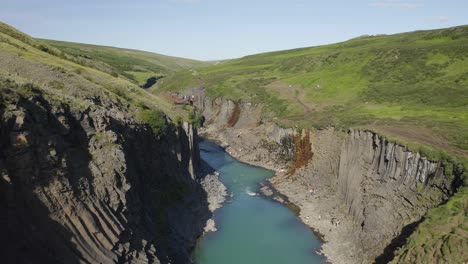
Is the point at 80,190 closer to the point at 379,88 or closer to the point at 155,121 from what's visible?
the point at 155,121

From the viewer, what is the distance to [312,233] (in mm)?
50094

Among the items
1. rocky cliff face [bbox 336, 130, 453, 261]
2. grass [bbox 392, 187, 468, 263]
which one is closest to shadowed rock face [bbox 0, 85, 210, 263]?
rocky cliff face [bbox 336, 130, 453, 261]

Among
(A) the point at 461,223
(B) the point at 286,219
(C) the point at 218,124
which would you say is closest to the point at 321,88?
(C) the point at 218,124

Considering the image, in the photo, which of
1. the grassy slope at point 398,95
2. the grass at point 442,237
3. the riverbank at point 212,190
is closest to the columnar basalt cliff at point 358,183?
the grassy slope at point 398,95

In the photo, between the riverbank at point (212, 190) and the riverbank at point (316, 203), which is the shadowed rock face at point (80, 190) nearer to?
the riverbank at point (212, 190)

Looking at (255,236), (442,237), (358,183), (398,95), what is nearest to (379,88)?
(398,95)

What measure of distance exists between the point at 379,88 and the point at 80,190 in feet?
241

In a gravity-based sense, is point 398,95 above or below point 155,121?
above

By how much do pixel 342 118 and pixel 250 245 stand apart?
3328 cm

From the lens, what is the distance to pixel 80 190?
3075 cm

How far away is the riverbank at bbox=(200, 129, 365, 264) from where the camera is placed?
45.3 metres

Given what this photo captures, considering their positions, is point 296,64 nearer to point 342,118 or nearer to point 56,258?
point 342,118

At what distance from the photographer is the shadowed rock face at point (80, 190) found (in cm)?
2578

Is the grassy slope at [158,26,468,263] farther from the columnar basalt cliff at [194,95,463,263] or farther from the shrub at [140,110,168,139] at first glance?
the shrub at [140,110,168,139]
